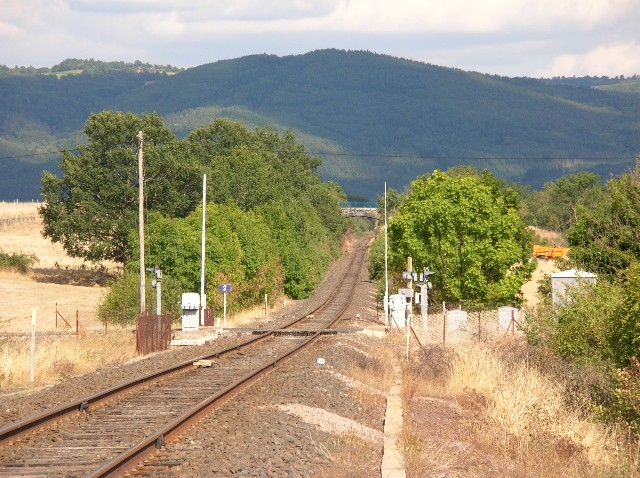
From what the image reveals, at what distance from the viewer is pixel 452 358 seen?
76.3 ft

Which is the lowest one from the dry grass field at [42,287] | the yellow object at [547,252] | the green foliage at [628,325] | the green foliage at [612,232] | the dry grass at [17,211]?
the dry grass field at [42,287]

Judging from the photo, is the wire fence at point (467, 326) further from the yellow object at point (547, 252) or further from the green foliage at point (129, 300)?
the yellow object at point (547, 252)

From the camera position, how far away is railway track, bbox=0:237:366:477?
→ 12.0 metres

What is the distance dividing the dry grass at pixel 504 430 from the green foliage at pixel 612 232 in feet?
61.4

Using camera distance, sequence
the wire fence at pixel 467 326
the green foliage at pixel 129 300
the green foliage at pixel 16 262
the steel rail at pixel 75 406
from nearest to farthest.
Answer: the steel rail at pixel 75 406 < the wire fence at pixel 467 326 < the green foliage at pixel 129 300 < the green foliage at pixel 16 262

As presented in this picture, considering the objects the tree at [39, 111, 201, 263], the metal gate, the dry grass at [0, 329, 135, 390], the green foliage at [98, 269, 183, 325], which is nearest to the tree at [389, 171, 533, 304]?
the green foliage at [98, 269, 183, 325]

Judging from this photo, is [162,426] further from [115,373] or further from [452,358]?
[452,358]

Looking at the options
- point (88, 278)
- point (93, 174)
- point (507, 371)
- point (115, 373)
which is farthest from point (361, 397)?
point (88, 278)

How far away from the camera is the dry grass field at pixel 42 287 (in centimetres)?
5314

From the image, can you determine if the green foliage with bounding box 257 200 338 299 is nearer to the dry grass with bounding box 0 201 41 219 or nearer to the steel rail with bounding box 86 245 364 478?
the steel rail with bounding box 86 245 364 478

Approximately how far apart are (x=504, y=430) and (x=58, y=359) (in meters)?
12.6

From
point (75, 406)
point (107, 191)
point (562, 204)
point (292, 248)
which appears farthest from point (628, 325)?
point (562, 204)

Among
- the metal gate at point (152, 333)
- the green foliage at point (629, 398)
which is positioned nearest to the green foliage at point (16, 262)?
the metal gate at point (152, 333)

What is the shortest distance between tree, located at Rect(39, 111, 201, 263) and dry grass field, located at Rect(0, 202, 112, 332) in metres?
3.97
